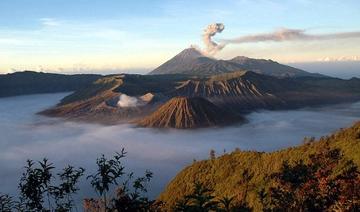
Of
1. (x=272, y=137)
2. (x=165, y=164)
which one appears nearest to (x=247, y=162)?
(x=165, y=164)

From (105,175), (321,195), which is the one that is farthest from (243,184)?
(105,175)

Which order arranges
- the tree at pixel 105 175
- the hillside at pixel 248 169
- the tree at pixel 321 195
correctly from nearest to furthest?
1. the tree at pixel 321 195
2. the tree at pixel 105 175
3. the hillside at pixel 248 169

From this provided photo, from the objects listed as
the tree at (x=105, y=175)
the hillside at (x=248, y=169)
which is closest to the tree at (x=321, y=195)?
the tree at (x=105, y=175)

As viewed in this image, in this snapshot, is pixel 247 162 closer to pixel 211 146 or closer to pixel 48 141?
pixel 211 146

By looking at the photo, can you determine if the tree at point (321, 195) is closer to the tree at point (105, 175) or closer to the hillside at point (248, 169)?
the tree at point (105, 175)

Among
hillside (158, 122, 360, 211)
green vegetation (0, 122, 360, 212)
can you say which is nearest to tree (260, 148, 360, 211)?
green vegetation (0, 122, 360, 212)

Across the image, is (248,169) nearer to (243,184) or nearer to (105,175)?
(243,184)

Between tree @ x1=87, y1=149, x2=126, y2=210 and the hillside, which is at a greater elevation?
tree @ x1=87, y1=149, x2=126, y2=210

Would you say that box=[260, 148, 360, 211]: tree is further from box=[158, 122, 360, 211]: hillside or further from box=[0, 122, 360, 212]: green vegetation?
box=[158, 122, 360, 211]: hillside
